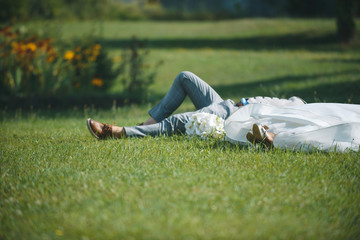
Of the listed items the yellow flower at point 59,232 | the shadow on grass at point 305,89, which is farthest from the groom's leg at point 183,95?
the yellow flower at point 59,232

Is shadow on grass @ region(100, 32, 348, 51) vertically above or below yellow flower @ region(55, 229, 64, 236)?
above

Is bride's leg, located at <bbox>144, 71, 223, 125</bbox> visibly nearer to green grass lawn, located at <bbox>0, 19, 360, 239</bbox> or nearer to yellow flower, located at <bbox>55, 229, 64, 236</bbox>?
green grass lawn, located at <bbox>0, 19, 360, 239</bbox>

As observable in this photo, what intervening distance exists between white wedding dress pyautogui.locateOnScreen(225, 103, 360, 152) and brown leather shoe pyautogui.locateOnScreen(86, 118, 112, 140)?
1.48 meters

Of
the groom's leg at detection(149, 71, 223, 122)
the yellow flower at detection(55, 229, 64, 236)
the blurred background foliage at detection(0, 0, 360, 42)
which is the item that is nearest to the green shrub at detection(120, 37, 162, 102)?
the groom's leg at detection(149, 71, 223, 122)

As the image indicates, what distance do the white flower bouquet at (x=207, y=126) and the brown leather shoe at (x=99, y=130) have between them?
106 centimetres

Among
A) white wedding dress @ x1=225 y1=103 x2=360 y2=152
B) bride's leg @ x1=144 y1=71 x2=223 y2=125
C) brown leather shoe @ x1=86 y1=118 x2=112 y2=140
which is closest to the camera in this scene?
white wedding dress @ x1=225 y1=103 x2=360 y2=152

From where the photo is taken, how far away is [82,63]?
900 centimetres

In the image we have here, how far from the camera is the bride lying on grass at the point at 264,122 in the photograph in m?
3.71

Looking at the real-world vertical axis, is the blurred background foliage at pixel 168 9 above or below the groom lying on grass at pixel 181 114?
above

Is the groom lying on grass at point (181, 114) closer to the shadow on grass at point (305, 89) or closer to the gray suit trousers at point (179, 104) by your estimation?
the gray suit trousers at point (179, 104)

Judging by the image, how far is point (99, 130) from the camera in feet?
13.9

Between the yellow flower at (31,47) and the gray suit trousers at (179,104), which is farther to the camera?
the yellow flower at (31,47)

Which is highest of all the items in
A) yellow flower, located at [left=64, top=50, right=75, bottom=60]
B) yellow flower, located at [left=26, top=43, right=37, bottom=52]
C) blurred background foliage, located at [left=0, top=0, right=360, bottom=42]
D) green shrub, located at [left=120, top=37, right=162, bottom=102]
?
blurred background foliage, located at [left=0, top=0, right=360, bottom=42]

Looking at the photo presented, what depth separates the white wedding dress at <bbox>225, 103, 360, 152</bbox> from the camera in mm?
3699
